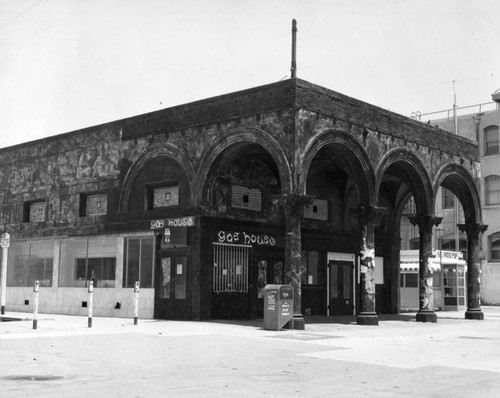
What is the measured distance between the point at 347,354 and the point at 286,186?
8098mm

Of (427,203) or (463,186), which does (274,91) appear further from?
(463,186)

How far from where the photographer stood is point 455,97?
55.8 m

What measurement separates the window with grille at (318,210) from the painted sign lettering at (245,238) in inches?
116

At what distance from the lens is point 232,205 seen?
84.3 feet

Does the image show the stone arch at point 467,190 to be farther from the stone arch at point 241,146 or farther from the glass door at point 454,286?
the stone arch at point 241,146

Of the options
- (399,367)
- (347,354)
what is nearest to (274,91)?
(347,354)

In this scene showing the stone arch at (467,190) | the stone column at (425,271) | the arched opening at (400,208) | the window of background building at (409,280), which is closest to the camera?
the stone column at (425,271)

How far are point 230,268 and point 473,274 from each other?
437 inches

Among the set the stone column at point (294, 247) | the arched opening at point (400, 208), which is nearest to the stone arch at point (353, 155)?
the arched opening at point (400, 208)

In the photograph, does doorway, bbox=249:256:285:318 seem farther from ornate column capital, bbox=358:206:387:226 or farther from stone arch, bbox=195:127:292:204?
ornate column capital, bbox=358:206:387:226

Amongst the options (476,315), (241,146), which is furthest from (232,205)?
(476,315)

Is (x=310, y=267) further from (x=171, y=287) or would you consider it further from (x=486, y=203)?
(x=486, y=203)

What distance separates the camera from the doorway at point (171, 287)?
2477cm

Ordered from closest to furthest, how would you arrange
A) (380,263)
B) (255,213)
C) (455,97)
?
(255,213)
(380,263)
(455,97)
